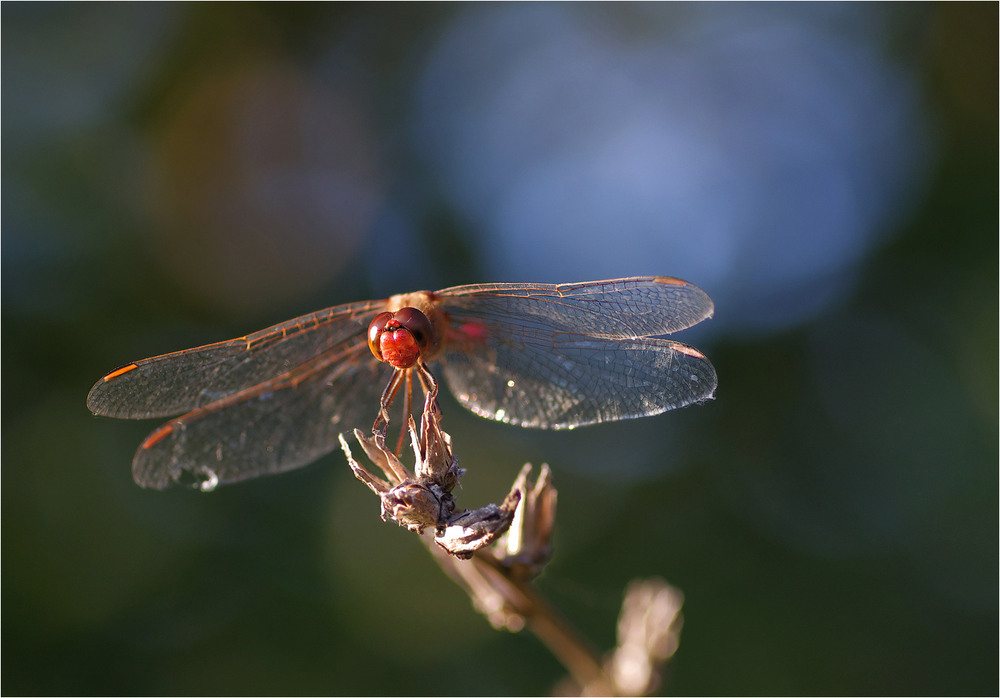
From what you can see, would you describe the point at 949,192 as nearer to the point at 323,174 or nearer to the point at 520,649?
the point at 520,649

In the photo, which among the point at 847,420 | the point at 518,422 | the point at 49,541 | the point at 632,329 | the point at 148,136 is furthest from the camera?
the point at 847,420

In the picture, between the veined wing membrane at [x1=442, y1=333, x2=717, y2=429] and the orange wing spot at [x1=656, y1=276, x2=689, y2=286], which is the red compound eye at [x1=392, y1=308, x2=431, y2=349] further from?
the orange wing spot at [x1=656, y1=276, x2=689, y2=286]

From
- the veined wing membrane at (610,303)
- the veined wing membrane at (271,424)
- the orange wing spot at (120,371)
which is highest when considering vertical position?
the orange wing spot at (120,371)

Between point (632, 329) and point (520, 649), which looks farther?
point (520, 649)

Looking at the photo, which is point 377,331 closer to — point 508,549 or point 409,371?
point 409,371

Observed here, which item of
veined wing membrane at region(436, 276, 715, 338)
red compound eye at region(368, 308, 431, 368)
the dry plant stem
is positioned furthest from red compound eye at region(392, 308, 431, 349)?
the dry plant stem

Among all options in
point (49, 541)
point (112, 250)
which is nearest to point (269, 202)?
point (112, 250)

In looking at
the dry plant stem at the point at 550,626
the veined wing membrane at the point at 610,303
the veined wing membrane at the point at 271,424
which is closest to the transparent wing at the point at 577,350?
the veined wing membrane at the point at 610,303

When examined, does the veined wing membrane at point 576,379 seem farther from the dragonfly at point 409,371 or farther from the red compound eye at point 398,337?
the red compound eye at point 398,337

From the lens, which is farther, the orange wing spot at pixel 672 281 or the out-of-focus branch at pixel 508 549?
the orange wing spot at pixel 672 281
